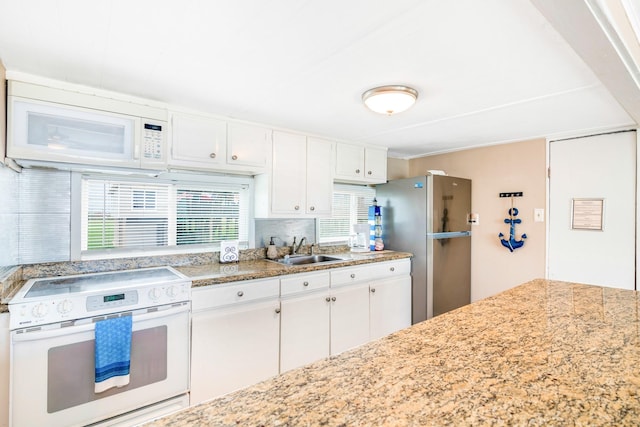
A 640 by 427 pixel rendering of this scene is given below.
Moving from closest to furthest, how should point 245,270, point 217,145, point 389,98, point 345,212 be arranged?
point 389,98 → point 245,270 → point 217,145 → point 345,212

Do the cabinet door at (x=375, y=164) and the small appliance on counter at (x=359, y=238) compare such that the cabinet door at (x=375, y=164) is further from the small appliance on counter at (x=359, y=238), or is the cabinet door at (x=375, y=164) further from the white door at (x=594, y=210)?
the white door at (x=594, y=210)

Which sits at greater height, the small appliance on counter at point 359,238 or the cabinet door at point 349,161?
the cabinet door at point 349,161

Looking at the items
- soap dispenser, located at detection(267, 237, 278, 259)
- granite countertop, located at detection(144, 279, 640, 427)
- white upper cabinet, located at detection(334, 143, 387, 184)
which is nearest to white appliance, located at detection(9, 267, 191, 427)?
soap dispenser, located at detection(267, 237, 278, 259)

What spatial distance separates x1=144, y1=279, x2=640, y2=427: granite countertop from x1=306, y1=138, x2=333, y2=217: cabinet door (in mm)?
1957

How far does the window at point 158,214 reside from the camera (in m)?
2.24

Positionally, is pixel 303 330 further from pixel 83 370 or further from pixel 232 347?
pixel 83 370

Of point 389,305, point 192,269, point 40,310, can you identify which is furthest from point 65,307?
point 389,305

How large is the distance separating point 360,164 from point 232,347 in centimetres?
213

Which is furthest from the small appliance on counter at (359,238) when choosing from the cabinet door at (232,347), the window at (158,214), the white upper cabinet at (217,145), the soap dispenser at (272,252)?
the cabinet door at (232,347)

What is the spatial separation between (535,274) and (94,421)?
3563mm

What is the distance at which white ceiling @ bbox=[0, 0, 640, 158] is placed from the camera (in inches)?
48.2

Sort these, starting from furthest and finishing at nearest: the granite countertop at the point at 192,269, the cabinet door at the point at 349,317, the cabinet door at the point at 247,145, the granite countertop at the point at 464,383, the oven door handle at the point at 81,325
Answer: the cabinet door at the point at 349,317 → the cabinet door at the point at 247,145 → the granite countertop at the point at 192,269 → the oven door handle at the point at 81,325 → the granite countertop at the point at 464,383

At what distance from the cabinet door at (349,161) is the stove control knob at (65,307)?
2275 millimetres

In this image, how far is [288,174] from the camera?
283 cm
